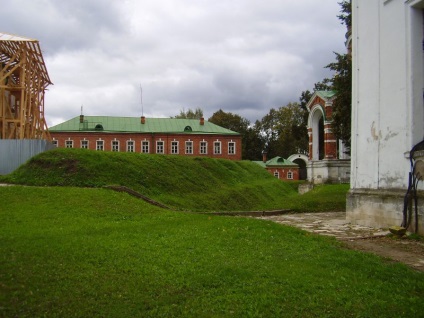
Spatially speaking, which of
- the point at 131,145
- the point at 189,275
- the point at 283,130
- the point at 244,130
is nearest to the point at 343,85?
the point at 189,275

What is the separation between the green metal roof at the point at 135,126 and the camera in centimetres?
4897

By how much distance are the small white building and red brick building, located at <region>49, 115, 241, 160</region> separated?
3887cm

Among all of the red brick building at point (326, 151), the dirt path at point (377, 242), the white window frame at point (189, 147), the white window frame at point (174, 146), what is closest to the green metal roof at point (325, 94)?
the red brick building at point (326, 151)

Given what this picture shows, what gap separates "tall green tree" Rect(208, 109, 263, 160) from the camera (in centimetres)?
6981

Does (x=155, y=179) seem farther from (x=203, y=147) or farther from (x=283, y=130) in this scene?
(x=283, y=130)

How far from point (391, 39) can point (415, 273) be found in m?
7.17

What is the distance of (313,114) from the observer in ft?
102

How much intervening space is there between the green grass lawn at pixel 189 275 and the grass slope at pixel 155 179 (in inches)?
313

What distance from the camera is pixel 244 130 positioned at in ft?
232

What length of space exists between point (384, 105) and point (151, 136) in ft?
136

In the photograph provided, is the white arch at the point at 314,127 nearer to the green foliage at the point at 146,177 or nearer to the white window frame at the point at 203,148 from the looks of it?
the green foliage at the point at 146,177

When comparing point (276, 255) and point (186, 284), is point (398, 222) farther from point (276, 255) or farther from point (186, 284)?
point (186, 284)

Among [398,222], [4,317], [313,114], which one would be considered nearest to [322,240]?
[398,222]

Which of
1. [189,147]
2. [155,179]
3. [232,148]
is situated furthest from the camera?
[232,148]
